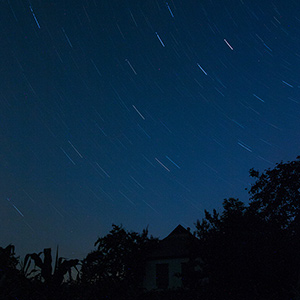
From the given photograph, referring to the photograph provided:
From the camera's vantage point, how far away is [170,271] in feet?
105

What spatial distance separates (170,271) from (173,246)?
3271mm

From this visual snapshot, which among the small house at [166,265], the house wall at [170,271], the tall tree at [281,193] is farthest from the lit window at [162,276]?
the tall tree at [281,193]

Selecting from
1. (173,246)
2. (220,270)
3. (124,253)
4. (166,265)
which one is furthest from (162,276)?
(220,270)

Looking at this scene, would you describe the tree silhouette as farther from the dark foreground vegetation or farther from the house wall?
the dark foreground vegetation

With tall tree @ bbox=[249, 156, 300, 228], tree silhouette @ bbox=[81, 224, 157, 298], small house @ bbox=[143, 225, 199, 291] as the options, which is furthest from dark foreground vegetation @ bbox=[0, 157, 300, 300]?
tree silhouette @ bbox=[81, 224, 157, 298]

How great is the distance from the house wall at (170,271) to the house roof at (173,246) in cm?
44

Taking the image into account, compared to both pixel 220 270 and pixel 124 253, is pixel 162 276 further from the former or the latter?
pixel 220 270

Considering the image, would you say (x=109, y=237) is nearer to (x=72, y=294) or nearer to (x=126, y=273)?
(x=126, y=273)

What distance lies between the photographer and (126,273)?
36812mm

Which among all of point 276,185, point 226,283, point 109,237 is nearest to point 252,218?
point 226,283

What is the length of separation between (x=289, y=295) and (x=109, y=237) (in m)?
30.0

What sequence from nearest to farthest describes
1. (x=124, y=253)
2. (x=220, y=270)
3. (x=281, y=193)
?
(x=220, y=270) < (x=281, y=193) < (x=124, y=253)

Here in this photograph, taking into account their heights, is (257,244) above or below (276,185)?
below

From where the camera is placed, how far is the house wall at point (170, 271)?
1254 inches
